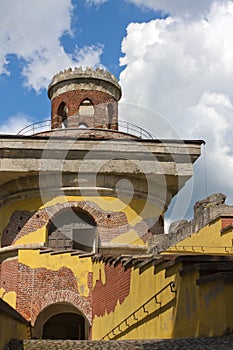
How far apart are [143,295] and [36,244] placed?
26.2 ft

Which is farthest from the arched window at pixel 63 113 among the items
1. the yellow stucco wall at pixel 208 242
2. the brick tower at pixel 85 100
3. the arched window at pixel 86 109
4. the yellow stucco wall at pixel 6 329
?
the yellow stucco wall at pixel 6 329

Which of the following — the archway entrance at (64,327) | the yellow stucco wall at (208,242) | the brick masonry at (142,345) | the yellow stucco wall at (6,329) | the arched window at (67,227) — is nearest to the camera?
the brick masonry at (142,345)

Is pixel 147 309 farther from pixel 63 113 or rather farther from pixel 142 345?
pixel 63 113

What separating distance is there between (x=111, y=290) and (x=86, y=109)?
926 cm

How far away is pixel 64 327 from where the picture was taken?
21.1m

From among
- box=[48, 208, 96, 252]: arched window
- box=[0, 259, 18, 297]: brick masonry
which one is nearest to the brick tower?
box=[48, 208, 96, 252]: arched window

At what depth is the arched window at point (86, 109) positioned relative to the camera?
21.8 m

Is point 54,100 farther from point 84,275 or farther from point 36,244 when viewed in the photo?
point 84,275

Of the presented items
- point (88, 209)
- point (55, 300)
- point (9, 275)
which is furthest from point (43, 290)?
point (88, 209)

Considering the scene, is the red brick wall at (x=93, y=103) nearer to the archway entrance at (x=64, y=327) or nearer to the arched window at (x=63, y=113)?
the arched window at (x=63, y=113)

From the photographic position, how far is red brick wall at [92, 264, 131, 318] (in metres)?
13.1

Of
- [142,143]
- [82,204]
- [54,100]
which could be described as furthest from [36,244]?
[54,100]

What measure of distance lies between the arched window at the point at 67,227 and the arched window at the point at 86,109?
4.15 m

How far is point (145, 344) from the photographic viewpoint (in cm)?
820
